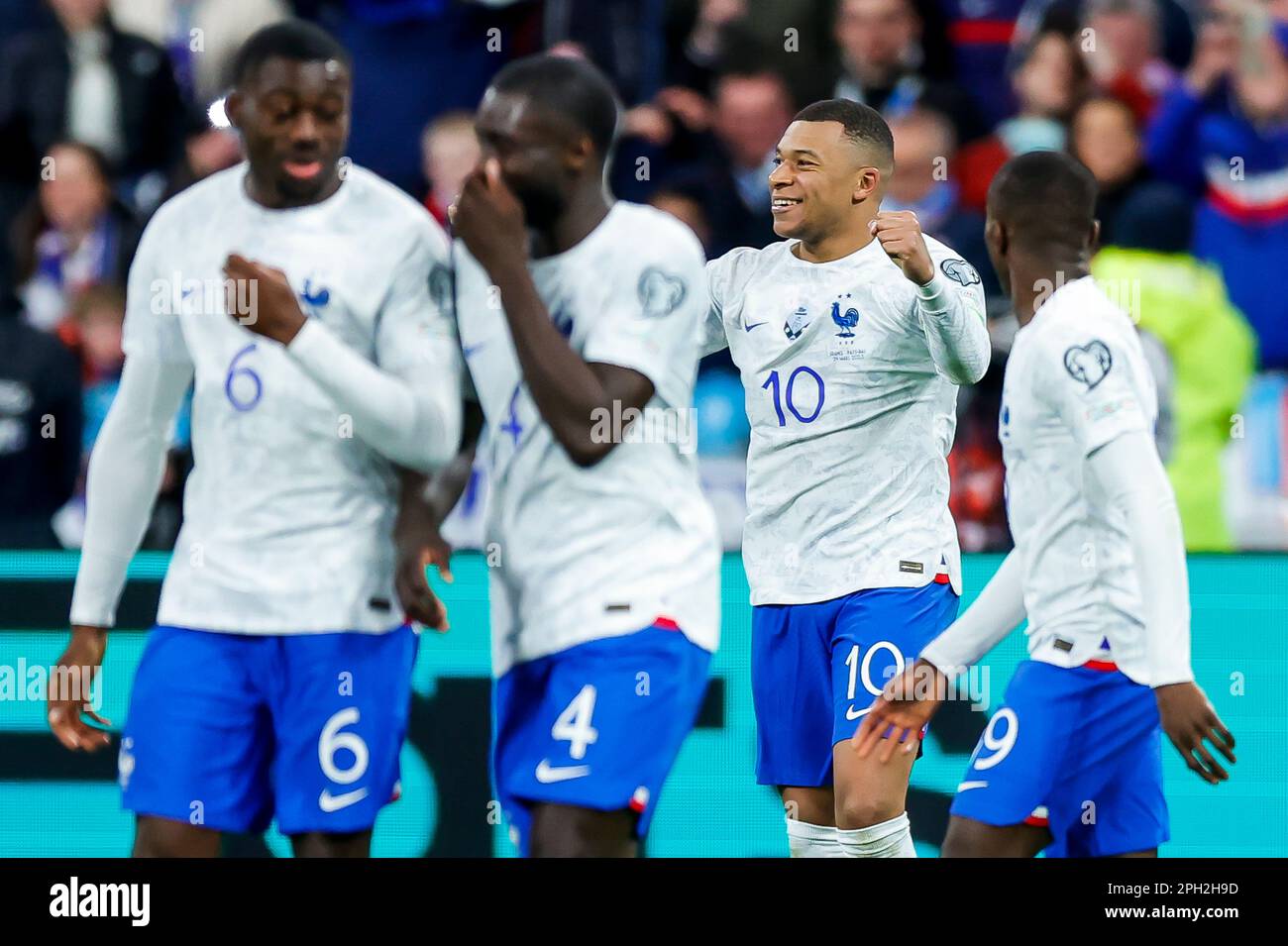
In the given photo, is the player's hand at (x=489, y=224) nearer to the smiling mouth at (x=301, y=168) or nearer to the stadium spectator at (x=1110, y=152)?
the smiling mouth at (x=301, y=168)

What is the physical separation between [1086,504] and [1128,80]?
2761 millimetres

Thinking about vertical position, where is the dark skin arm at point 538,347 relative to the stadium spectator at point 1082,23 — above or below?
below

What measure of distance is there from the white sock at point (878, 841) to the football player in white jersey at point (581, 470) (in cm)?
77

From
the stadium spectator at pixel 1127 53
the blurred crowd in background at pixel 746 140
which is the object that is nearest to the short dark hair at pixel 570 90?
the blurred crowd in background at pixel 746 140

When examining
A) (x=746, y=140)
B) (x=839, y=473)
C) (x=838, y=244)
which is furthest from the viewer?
(x=746, y=140)

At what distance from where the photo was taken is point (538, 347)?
346 cm

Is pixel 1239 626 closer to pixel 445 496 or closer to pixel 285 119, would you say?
pixel 445 496

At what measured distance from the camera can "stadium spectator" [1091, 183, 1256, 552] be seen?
5.55 meters

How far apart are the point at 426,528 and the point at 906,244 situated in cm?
108

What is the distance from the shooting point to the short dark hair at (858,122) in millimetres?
4355

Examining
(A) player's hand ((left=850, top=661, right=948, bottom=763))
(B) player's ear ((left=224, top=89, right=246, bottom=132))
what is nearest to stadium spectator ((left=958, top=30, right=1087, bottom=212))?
(A) player's hand ((left=850, top=661, right=948, bottom=763))

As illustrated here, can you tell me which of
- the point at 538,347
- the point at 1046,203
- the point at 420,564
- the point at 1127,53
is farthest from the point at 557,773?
the point at 1127,53

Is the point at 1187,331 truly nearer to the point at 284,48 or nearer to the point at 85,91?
the point at 284,48
